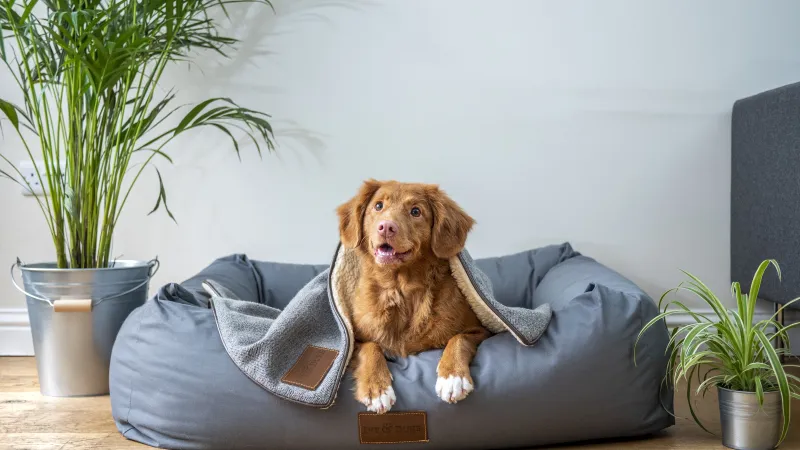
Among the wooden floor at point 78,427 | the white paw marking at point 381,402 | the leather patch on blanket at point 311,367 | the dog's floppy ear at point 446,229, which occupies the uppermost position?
the dog's floppy ear at point 446,229

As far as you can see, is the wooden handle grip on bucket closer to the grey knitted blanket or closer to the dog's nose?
the grey knitted blanket

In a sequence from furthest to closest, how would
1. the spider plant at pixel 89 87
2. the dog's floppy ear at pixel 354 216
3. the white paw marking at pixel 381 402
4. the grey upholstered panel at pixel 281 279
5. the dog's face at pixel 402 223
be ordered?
the grey upholstered panel at pixel 281 279 → the spider plant at pixel 89 87 → the dog's floppy ear at pixel 354 216 → the dog's face at pixel 402 223 → the white paw marking at pixel 381 402

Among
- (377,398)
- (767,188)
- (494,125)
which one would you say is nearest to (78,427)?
(377,398)

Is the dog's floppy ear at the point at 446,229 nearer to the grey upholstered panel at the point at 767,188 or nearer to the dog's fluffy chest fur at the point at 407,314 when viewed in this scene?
the dog's fluffy chest fur at the point at 407,314

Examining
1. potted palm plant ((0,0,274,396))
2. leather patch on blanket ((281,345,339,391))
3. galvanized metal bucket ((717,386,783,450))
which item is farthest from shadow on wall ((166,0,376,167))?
galvanized metal bucket ((717,386,783,450))

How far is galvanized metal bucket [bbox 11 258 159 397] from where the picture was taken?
237cm

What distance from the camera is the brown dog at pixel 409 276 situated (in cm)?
188

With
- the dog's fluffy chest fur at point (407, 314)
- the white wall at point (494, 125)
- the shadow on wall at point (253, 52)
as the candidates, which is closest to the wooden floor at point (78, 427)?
the dog's fluffy chest fur at point (407, 314)

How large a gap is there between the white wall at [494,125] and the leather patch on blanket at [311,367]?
1.22 m

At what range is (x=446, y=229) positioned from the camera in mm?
1923

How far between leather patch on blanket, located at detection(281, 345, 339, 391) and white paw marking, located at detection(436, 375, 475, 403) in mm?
290

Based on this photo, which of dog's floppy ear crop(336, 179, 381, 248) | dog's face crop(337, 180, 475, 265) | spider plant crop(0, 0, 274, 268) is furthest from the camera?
spider plant crop(0, 0, 274, 268)

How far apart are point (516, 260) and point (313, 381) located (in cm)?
135

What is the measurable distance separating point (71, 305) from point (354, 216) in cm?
106
